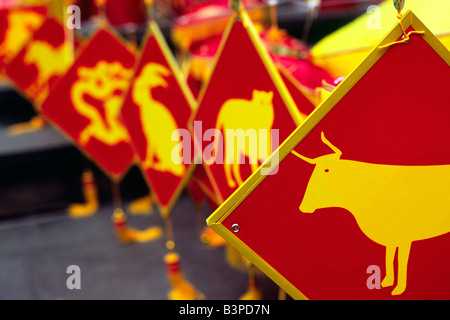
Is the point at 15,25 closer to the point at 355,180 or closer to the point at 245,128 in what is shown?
the point at 245,128

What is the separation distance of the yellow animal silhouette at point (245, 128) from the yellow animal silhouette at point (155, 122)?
0.69 feet

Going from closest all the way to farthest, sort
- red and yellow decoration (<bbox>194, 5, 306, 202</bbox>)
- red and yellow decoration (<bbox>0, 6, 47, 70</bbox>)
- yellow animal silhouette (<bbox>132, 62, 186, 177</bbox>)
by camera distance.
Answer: red and yellow decoration (<bbox>194, 5, 306, 202</bbox>)
yellow animal silhouette (<bbox>132, 62, 186, 177</bbox>)
red and yellow decoration (<bbox>0, 6, 47, 70</bbox>)

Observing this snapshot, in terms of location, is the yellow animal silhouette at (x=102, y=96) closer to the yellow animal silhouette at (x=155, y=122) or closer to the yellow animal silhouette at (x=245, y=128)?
the yellow animal silhouette at (x=155, y=122)

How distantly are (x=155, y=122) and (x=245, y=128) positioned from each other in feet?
1.19

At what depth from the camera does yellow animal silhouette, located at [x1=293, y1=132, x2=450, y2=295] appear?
0.65 m

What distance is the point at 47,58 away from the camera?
5.81 ft

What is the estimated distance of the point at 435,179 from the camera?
649mm

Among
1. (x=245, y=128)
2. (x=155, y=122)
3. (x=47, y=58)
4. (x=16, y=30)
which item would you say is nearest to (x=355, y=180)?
(x=245, y=128)

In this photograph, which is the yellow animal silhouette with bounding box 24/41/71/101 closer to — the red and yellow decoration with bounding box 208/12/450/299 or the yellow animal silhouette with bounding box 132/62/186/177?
the yellow animal silhouette with bounding box 132/62/186/177

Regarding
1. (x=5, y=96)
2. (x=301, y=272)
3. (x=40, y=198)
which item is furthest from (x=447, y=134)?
(x=5, y=96)

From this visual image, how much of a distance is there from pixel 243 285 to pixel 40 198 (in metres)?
0.92

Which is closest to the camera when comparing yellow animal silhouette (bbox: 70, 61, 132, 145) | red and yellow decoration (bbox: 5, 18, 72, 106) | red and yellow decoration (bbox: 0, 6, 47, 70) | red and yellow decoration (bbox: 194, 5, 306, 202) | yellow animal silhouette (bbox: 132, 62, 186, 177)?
red and yellow decoration (bbox: 194, 5, 306, 202)

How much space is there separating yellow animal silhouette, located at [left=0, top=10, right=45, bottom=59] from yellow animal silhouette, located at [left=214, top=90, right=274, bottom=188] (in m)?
1.64

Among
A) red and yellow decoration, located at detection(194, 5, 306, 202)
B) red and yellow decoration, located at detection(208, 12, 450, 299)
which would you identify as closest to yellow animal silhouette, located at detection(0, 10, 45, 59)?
red and yellow decoration, located at detection(194, 5, 306, 202)
